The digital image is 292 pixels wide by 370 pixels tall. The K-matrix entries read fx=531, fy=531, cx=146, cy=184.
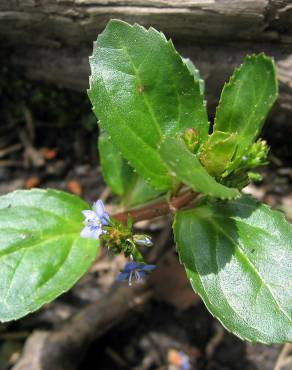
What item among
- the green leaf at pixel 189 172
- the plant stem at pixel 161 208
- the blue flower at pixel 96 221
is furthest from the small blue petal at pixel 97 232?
the green leaf at pixel 189 172

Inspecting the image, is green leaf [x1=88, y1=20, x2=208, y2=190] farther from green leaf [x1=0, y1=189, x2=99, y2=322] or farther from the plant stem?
green leaf [x1=0, y1=189, x2=99, y2=322]

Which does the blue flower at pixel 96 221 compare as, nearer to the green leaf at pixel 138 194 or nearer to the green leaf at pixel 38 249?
the green leaf at pixel 38 249

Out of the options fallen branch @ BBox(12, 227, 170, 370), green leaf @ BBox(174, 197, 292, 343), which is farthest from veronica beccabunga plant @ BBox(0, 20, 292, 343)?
fallen branch @ BBox(12, 227, 170, 370)

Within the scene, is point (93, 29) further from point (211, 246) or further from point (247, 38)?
point (211, 246)

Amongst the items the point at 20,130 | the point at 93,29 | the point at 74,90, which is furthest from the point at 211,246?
the point at 20,130

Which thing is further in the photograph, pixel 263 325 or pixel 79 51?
pixel 79 51
